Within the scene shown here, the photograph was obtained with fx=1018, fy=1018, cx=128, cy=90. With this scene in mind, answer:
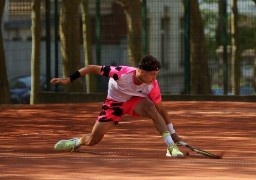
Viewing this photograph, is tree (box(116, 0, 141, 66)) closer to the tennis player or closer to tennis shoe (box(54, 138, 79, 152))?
tennis shoe (box(54, 138, 79, 152))

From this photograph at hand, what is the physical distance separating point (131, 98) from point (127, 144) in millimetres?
1932

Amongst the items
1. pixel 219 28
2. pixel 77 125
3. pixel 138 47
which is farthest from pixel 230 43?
pixel 77 125

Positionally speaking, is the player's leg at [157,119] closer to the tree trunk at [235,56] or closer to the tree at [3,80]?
the tree trunk at [235,56]

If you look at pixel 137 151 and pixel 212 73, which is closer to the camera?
pixel 137 151

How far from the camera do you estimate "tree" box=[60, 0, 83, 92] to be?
28.5 meters

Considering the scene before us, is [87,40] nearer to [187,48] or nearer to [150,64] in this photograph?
[187,48]

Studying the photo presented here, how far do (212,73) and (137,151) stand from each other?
44.1 feet

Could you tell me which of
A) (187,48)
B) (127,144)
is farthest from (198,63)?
(127,144)

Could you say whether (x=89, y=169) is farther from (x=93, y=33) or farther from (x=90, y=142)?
(x=93, y=33)

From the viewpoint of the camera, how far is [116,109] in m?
13.6

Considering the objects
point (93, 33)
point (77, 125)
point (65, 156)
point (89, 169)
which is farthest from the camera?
point (93, 33)

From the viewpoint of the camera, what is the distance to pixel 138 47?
2767 centimetres

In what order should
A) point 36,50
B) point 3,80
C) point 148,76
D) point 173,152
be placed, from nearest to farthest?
point 173,152, point 148,76, point 3,80, point 36,50

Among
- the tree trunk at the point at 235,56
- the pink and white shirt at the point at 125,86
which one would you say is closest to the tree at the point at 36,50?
the tree trunk at the point at 235,56
